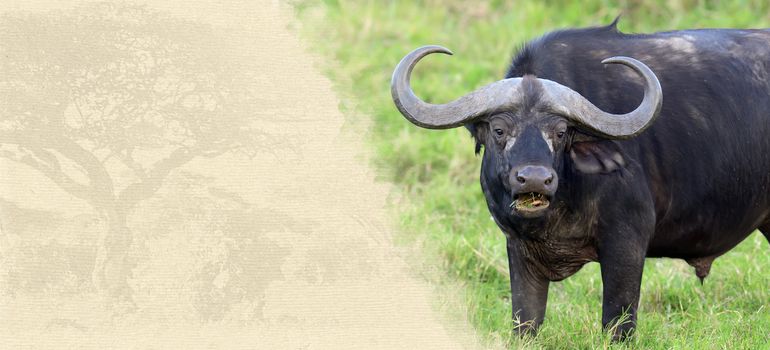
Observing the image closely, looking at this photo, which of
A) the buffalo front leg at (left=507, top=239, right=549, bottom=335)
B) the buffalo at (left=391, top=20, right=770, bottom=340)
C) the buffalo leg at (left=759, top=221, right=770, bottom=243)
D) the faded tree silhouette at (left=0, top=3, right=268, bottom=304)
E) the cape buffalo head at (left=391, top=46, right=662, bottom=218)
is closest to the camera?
the cape buffalo head at (left=391, top=46, right=662, bottom=218)

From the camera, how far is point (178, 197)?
18.4 feet

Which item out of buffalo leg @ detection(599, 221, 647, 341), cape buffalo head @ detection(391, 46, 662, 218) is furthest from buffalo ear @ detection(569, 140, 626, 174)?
buffalo leg @ detection(599, 221, 647, 341)

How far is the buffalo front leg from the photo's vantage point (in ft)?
18.3

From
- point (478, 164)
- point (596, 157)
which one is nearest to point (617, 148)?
point (596, 157)

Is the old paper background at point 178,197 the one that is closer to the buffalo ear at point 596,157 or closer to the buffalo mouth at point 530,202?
the buffalo mouth at point 530,202

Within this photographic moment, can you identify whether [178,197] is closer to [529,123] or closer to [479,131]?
[479,131]

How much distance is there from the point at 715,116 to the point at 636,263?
0.78 meters

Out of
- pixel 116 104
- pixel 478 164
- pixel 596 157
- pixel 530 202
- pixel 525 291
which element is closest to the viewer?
pixel 530 202

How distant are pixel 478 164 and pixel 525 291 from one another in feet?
8.38

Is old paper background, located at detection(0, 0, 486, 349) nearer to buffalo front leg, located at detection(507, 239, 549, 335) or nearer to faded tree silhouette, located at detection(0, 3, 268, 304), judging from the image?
faded tree silhouette, located at detection(0, 3, 268, 304)

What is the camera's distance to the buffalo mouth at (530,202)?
16.0 feet

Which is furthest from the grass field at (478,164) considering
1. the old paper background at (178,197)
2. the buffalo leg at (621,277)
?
the old paper background at (178,197)

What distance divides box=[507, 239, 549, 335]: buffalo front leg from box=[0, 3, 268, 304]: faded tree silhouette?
140cm

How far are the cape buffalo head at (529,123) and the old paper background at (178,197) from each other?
81cm
